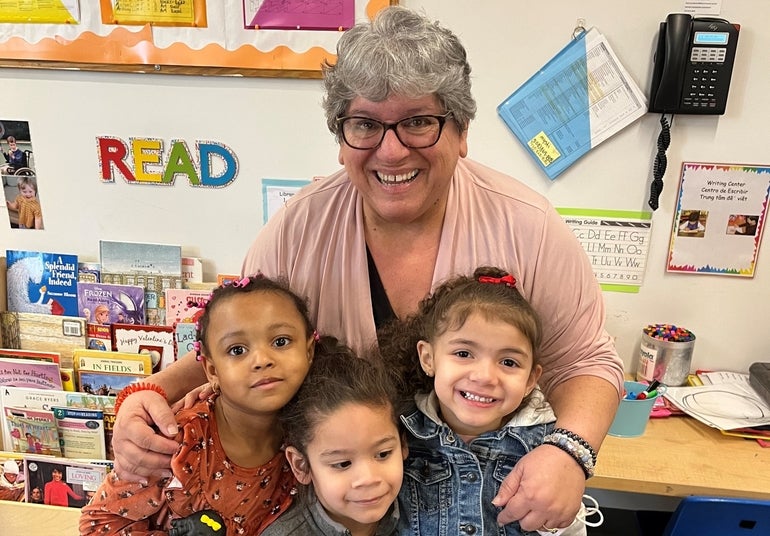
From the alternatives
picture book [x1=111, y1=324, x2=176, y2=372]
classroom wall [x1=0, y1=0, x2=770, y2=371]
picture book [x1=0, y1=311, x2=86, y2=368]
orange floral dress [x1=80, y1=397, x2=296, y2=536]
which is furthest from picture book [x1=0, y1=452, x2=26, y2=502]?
orange floral dress [x1=80, y1=397, x2=296, y2=536]

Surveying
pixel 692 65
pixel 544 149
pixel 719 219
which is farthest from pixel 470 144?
pixel 719 219

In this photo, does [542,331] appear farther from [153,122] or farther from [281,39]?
[153,122]

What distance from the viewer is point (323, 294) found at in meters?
1.27

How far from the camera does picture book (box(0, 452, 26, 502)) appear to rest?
2.04 m

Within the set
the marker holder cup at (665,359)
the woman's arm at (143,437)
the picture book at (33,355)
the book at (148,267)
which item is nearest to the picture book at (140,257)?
the book at (148,267)

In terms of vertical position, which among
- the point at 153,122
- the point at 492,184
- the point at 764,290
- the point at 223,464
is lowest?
the point at 223,464

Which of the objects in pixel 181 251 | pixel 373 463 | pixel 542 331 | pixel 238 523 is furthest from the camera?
pixel 181 251

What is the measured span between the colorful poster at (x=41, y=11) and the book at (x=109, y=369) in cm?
112

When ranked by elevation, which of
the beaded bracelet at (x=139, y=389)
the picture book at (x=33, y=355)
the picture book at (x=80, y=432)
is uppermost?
the beaded bracelet at (x=139, y=389)

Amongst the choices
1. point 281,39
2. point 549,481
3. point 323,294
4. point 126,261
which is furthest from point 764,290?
point 126,261

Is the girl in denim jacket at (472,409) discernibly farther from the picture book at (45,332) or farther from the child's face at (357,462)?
the picture book at (45,332)

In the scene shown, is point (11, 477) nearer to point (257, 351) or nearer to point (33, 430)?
point (33, 430)

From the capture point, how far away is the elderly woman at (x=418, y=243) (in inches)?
41.4

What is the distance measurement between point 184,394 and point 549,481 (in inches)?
30.5
